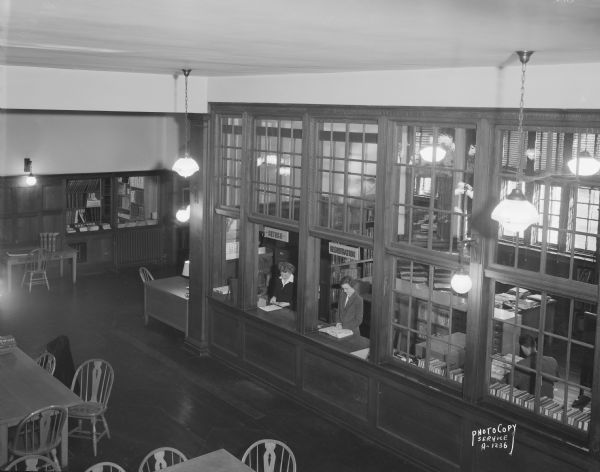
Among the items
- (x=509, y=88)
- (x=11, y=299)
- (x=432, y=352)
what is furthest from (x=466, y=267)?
(x=11, y=299)

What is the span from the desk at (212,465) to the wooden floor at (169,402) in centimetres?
180

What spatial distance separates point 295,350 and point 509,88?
402 cm

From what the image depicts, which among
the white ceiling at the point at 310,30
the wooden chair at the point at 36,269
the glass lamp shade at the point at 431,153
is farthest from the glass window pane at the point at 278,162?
the wooden chair at the point at 36,269

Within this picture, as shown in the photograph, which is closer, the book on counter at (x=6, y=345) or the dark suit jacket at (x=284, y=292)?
the book on counter at (x=6, y=345)

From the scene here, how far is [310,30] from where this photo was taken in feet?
13.3

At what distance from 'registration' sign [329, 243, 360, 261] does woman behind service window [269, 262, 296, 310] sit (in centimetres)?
90

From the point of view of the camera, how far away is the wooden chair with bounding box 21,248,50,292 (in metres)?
14.1

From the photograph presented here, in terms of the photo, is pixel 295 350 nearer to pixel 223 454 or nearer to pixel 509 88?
pixel 223 454

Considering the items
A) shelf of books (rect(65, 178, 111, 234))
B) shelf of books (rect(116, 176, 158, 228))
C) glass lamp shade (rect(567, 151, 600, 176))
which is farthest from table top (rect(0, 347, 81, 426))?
shelf of books (rect(116, 176, 158, 228))

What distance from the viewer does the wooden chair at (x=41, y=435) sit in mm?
6551

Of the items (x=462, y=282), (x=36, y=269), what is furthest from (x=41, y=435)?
(x=36, y=269)

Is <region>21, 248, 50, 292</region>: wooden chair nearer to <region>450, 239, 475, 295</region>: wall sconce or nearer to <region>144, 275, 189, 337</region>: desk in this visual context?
<region>144, 275, 189, 337</region>: desk

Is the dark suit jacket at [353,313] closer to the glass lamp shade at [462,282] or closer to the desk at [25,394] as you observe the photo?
the glass lamp shade at [462,282]

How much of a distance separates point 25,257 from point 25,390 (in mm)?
7350
